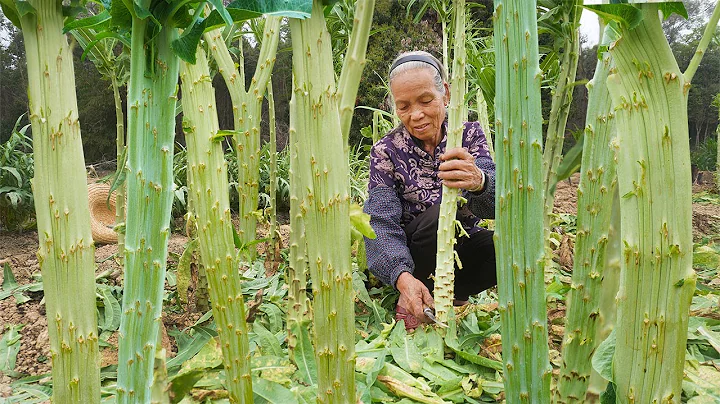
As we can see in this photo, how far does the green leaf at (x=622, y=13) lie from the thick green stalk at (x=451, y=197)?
0.86 metres

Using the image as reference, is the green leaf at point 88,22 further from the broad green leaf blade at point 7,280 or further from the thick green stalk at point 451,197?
the broad green leaf blade at point 7,280

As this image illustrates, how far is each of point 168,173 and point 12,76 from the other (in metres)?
3.39

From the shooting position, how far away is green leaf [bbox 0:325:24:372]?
1.43 metres

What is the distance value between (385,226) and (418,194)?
22 centimetres

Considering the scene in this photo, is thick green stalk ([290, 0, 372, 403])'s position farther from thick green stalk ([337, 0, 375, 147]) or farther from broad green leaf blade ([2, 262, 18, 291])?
broad green leaf blade ([2, 262, 18, 291])

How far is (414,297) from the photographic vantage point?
1613 millimetres

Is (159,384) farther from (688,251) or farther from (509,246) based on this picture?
(688,251)

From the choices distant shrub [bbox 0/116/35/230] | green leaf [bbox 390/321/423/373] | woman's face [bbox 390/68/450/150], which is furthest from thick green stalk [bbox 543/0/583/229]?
distant shrub [bbox 0/116/35/230]

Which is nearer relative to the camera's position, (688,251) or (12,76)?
(688,251)

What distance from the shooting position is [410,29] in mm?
6383

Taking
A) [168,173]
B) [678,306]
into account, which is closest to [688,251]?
[678,306]

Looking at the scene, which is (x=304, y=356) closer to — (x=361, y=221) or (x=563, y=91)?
(x=361, y=221)

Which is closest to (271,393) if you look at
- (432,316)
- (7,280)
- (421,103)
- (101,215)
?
(432,316)

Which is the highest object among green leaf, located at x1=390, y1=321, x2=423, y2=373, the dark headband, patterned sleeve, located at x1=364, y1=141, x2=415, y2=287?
the dark headband
